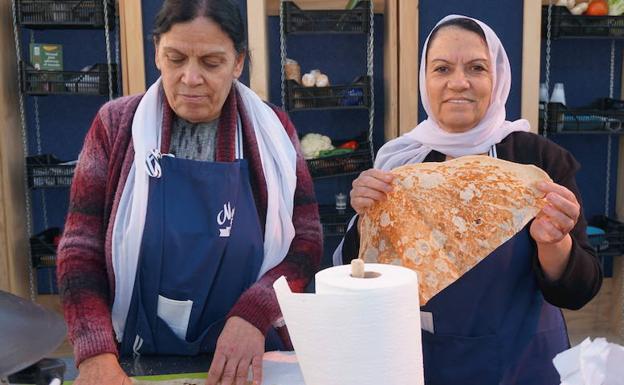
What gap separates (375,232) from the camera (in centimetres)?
116

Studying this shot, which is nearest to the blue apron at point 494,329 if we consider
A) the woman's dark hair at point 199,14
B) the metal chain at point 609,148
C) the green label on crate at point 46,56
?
the woman's dark hair at point 199,14

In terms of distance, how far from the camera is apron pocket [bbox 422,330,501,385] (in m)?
1.29

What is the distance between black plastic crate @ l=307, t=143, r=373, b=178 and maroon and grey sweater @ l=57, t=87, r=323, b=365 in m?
1.45

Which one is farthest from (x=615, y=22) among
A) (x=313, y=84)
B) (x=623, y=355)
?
(x=623, y=355)

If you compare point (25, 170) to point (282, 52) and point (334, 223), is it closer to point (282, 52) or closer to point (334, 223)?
point (282, 52)

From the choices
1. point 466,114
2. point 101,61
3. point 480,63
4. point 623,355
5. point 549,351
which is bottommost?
point 549,351

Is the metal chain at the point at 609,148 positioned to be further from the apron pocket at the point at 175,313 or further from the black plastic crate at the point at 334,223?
the apron pocket at the point at 175,313

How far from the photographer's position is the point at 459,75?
1341 mm

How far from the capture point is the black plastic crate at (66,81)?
112 inches

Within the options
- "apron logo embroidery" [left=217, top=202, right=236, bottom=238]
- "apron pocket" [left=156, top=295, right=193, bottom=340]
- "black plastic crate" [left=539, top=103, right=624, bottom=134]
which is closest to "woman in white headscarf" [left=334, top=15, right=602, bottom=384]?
Result: "apron logo embroidery" [left=217, top=202, right=236, bottom=238]

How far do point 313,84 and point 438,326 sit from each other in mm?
1926

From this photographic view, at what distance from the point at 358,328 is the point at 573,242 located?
821 mm

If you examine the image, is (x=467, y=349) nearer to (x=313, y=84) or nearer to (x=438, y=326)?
(x=438, y=326)

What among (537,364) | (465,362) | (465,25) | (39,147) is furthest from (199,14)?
(39,147)
